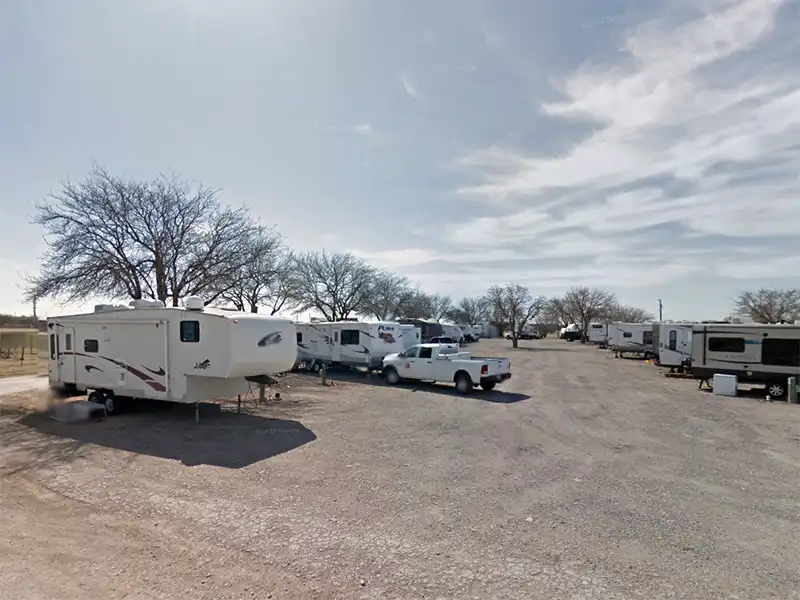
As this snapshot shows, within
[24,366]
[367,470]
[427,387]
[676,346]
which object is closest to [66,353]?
[367,470]

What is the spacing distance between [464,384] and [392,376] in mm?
3515

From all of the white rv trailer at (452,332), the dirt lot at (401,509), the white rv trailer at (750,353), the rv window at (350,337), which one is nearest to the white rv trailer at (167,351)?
the dirt lot at (401,509)

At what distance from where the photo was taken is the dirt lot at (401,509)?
4.23 meters

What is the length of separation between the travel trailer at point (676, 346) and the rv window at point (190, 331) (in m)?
21.2

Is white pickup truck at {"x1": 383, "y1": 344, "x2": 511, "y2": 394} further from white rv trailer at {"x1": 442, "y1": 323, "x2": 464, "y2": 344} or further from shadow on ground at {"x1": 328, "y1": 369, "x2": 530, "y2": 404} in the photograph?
white rv trailer at {"x1": 442, "y1": 323, "x2": 464, "y2": 344}

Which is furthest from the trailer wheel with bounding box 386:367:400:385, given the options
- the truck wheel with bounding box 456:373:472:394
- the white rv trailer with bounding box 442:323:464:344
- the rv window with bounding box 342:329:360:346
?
the white rv trailer with bounding box 442:323:464:344

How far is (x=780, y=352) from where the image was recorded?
16938 mm

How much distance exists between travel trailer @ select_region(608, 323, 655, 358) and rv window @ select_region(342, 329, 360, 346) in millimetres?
22463

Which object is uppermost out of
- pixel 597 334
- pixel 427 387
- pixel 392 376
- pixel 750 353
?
pixel 750 353

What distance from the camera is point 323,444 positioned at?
922 cm

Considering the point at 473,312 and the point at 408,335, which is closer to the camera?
the point at 408,335

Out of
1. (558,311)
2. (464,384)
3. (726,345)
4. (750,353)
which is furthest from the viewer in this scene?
(558,311)

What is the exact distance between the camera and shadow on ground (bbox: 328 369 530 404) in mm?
15305

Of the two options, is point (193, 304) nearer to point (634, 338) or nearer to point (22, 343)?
point (22, 343)
